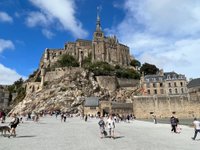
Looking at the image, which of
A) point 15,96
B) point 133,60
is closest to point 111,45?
point 133,60

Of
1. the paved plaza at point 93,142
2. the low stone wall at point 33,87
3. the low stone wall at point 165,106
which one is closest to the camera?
the paved plaza at point 93,142

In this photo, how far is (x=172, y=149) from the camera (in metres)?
8.91

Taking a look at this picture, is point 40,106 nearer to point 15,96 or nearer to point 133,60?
point 15,96

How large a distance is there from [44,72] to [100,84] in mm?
18821

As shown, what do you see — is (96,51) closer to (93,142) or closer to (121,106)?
(121,106)

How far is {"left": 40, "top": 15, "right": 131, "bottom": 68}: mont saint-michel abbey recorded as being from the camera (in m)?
83.5

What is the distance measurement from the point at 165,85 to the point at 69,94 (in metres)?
23.3

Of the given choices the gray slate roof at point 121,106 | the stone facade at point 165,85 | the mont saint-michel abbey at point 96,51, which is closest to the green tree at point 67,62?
the mont saint-michel abbey at point 96,51

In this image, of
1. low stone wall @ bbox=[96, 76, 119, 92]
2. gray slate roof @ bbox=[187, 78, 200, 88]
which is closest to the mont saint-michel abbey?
low stone wall @ bbox=[96, 76, 119, 92]

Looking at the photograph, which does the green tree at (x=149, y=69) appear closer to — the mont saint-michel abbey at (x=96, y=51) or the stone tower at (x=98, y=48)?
the mont saint-michel abbey at (x=96, y=51)

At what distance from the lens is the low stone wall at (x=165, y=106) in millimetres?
42375

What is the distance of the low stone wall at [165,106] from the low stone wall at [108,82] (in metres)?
19.3

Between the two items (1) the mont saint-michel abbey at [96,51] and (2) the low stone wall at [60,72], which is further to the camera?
(1) the mont saint-michel abbey at [96,51]

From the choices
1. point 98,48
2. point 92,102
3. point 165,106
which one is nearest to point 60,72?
point 92,102
